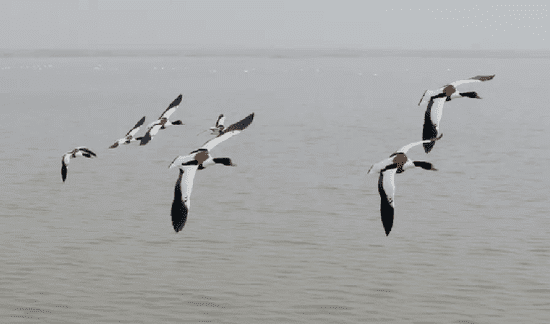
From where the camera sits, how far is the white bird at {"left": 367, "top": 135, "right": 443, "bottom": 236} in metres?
20.4

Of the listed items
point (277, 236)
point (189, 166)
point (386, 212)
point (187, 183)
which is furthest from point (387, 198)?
point (277, 236)

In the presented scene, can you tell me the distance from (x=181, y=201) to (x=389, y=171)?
501 centimetres

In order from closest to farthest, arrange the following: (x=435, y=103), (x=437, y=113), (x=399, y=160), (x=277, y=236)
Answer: (x=399, y=160), (x=437, y=113), (x=435, y=103), (x=277, y=236)

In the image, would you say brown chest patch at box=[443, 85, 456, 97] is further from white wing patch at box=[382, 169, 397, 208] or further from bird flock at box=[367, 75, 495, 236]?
white wing patch at box=[382, 169, 397, 208]

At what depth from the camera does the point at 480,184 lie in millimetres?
39188

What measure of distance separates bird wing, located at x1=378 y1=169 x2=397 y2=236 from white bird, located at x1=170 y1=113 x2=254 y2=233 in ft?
11.7

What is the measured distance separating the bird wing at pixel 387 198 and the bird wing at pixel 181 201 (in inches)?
178

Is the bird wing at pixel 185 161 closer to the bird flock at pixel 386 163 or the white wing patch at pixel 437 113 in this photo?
the bird flock at pixel 386 163

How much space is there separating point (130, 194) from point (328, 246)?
12108 millimetres

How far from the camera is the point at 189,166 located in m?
23.4

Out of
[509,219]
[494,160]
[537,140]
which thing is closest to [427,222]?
[509,219]

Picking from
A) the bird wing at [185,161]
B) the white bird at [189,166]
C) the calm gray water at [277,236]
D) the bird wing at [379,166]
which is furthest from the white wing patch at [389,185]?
the bird wing at [185,161]

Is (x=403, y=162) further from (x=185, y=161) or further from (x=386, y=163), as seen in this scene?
(x=185, y=161)

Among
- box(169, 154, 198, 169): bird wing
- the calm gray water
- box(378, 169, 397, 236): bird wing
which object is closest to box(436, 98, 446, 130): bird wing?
box(378, 169, 397, 236): bird wing
